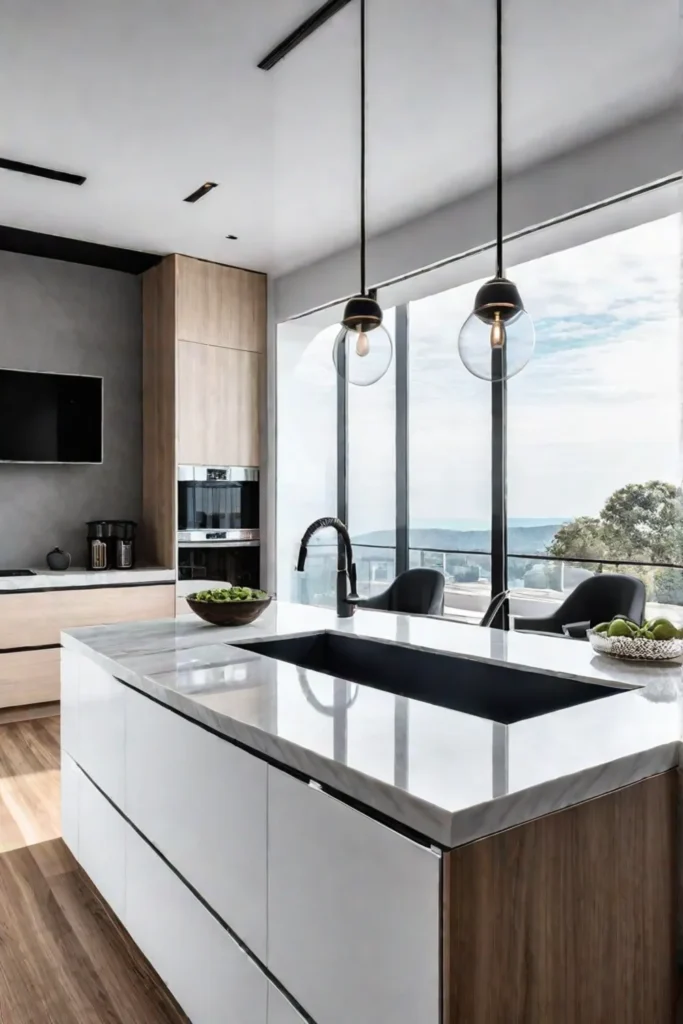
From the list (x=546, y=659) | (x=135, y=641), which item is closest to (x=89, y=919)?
(x=135, y=641)

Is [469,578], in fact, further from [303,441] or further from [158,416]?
[158,416]

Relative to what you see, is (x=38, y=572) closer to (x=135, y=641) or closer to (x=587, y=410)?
(x=135, y=641)

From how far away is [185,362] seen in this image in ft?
16.2

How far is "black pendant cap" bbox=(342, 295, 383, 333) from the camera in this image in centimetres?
258

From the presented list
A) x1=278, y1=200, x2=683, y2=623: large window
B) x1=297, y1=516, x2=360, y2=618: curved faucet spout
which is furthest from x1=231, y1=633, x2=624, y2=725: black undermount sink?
x1=278, y1=200, x2=683, y2=623: large window

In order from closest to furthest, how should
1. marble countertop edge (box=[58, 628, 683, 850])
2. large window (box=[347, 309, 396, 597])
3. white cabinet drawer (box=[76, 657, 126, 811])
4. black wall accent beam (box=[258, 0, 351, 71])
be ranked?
marble countertop edge (box=[58, 628, 683, 850]) < white cabinet drawer (box=[76, 657, 126, 811]) < black wall accent beam (box=[258, 0, 351, 71]) < large window (box=[347, 309, 396, 597])

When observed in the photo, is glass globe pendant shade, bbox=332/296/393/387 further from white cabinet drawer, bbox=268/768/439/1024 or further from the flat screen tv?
the flat screen tv

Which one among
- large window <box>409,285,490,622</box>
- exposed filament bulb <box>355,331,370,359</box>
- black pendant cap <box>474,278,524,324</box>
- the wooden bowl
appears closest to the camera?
black pendant cap <box>474,278,524,324</box>

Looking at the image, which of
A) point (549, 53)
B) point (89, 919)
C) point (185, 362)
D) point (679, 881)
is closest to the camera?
point (679, 881)

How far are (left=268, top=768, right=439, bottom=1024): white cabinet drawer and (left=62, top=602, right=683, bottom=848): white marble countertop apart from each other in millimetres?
51

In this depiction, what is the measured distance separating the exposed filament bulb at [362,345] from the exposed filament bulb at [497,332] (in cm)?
50

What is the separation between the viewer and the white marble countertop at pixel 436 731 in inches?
39.6

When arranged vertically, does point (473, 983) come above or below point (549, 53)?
below

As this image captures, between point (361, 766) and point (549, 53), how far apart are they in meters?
2.68
